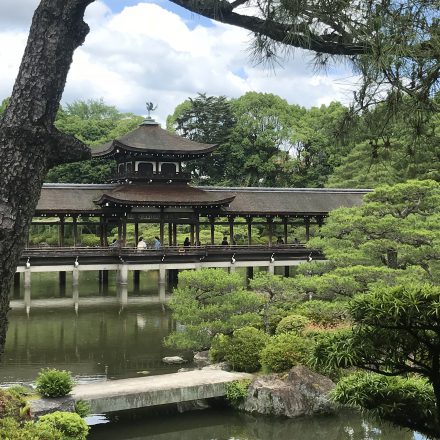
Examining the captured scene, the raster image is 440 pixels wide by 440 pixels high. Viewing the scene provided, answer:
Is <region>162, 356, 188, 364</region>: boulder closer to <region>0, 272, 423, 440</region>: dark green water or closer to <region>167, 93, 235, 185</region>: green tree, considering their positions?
<region>0, 272, 423, 440</region>: dark green water

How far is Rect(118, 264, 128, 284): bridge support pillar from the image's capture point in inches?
934

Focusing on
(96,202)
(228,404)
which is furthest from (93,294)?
(228,404)

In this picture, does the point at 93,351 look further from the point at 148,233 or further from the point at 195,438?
the point at 148,233

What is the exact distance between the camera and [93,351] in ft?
52.1

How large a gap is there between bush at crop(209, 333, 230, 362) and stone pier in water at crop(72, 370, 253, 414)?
1077 mm

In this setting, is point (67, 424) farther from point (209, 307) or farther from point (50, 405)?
point (209, 307)

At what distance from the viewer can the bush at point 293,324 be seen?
45.4 feet

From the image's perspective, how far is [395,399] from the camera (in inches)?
212

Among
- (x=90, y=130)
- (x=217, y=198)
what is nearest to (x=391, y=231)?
(x=217, y=198)

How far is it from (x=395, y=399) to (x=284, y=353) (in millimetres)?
6144

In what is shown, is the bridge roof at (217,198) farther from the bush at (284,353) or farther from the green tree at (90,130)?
the bush at (284,353)

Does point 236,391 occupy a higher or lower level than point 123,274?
lower

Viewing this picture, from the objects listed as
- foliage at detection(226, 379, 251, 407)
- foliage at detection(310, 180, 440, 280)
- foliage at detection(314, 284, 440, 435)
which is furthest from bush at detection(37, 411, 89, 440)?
foliage at detection(310, 180, 440, 280)

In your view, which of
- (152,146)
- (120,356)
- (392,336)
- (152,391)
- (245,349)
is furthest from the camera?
(152,146)
